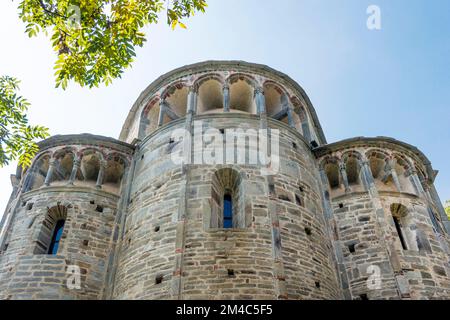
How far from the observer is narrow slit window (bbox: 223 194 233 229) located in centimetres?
1172

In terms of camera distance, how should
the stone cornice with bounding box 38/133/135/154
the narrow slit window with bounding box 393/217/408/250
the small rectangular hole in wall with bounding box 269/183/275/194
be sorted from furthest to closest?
the stone cornice with bounding box 38/133/135/154 < the narrow slit window with bounding box 393/217/408/250 < the small rectangular hole in wall with bounding box 269/183/275/194

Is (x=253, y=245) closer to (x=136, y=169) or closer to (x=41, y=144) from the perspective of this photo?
(x=136, y=169)

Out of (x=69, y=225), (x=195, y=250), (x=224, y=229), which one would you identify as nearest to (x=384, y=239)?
(x=224, y=229)

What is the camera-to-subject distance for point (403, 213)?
1416 centimetres

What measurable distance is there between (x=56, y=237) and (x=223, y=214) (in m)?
5.79

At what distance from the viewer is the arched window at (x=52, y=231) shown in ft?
41.7

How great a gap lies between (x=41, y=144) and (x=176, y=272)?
905 centimetres

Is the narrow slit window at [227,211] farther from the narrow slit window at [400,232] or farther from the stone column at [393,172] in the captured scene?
the stone column at [393,172]

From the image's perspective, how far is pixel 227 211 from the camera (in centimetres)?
1209

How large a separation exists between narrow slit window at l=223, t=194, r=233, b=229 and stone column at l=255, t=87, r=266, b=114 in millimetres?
3759

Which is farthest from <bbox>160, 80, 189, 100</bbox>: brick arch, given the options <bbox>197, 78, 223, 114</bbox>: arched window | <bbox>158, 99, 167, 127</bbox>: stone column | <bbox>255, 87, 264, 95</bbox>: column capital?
<bbox>255, 87, 264, 95</bbox>: column capital

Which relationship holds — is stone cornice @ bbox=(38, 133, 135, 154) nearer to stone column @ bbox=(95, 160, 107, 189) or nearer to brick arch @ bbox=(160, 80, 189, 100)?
stone column @ bbox=(95, 160, 107, 189)

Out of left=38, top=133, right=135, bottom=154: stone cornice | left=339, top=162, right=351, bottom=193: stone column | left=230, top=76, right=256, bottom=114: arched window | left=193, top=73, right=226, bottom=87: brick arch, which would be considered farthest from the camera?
left=230, top=76, right=256, bottom=114: arched window

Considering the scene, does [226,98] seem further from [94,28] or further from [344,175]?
[94,28]
